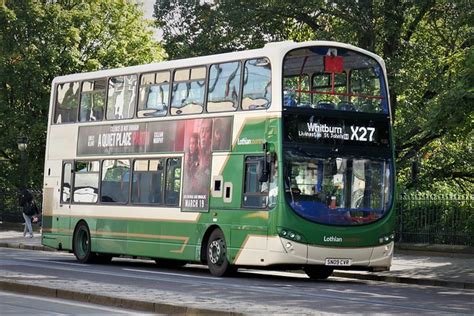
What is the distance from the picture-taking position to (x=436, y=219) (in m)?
31.7

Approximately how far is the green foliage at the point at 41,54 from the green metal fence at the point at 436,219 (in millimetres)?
24212

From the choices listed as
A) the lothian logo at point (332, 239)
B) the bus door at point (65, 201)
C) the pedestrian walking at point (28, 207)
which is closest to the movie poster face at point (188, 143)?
the bus door at point (65, 201)

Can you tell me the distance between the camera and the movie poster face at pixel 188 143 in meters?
25.0

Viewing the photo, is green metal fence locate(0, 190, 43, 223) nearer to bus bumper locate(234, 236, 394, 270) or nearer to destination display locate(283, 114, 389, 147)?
bus bumper locate(234, 236, 394, 270)

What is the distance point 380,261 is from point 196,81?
5.79 meters

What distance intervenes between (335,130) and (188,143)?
3841 millimetres

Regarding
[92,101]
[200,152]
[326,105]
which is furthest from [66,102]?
[326,105]

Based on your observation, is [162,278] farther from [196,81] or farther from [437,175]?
[437,175]

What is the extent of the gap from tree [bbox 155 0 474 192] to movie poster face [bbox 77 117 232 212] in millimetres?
12198

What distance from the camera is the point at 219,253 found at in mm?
24516

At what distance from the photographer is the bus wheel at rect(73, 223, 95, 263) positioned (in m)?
→ 29.6

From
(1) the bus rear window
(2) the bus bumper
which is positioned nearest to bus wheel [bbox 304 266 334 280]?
(2) the bus bumper

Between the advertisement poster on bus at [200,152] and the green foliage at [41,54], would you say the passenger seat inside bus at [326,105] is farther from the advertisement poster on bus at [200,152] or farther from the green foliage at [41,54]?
the green foliage at [41,54]

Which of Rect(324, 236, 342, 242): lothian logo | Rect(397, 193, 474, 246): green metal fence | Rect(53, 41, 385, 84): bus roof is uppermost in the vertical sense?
Rect(53, 41, 385, 84): bus roof
